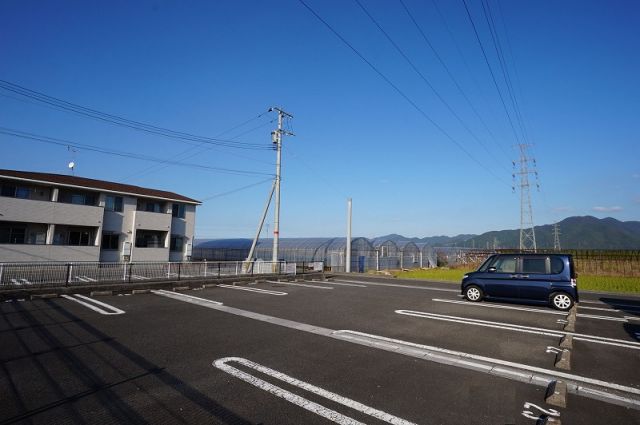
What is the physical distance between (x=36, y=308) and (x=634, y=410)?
1212 centimetres

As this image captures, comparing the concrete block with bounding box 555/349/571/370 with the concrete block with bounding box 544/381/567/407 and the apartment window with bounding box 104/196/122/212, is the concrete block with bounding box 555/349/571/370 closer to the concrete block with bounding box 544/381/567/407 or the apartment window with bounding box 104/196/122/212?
the concrete block with bounding box 544/381/567/407

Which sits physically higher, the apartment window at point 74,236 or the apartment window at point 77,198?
the apartment window at point 77,198

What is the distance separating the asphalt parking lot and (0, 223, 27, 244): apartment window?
15.9 metres

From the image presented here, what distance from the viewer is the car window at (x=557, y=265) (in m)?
10.7

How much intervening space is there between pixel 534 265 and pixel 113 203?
85.5 ft

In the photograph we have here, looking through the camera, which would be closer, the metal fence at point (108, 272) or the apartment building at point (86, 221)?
the metal fence at point (108, 272)

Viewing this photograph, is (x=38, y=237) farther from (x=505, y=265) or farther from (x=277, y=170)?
(x=505, y=265)

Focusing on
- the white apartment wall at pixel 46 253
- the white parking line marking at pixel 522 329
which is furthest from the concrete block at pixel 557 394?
the white apartment wall at pixel 46 253

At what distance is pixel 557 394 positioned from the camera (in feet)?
13.7

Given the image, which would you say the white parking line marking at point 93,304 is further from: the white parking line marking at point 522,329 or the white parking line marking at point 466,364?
the white parking line marking at point 522,329

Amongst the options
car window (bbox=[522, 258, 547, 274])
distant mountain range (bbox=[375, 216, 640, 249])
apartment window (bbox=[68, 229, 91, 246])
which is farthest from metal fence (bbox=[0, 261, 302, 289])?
distant mountain range (bbox=[375, 216, 640, 249])

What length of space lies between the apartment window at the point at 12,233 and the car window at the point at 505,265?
85.8 feet

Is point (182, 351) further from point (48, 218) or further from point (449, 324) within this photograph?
point (48, 218)

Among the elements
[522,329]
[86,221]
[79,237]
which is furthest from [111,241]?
[522,329]
